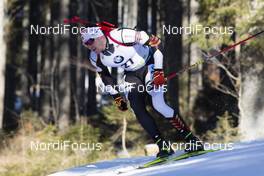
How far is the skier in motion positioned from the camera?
25.0ft

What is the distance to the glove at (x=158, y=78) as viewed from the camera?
757 cm

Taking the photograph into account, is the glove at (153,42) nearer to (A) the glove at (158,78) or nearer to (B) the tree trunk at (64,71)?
(A) the glove at (158,78)

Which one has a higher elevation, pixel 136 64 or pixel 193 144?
pixel 136 64

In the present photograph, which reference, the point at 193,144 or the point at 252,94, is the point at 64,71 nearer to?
the point at 252,94

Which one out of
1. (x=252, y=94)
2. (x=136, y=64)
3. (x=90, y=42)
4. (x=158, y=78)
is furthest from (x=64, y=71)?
(x=158, y=78)

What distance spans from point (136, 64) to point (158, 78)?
446 millimetres

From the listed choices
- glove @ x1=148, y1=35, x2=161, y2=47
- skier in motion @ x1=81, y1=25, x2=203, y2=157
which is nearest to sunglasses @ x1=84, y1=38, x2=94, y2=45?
skier in motion @ x1=81, y1=25, x2=203, y2=157

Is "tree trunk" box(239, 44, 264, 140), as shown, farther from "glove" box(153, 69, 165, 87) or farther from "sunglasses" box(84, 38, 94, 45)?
"sunglasses" box(84, 38, 94, 45)

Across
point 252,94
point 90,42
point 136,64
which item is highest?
point 90,42

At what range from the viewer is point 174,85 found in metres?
19.7

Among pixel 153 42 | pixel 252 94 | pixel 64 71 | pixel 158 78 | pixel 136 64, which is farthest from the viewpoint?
pixel 64 71

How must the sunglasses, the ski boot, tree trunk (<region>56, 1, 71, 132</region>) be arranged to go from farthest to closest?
tree trunk (<region>56, 1, 71, 132</region>)
the ski boot
the sunglasses

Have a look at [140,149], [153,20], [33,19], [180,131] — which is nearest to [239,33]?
[140,149]

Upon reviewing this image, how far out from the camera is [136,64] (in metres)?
7.84
